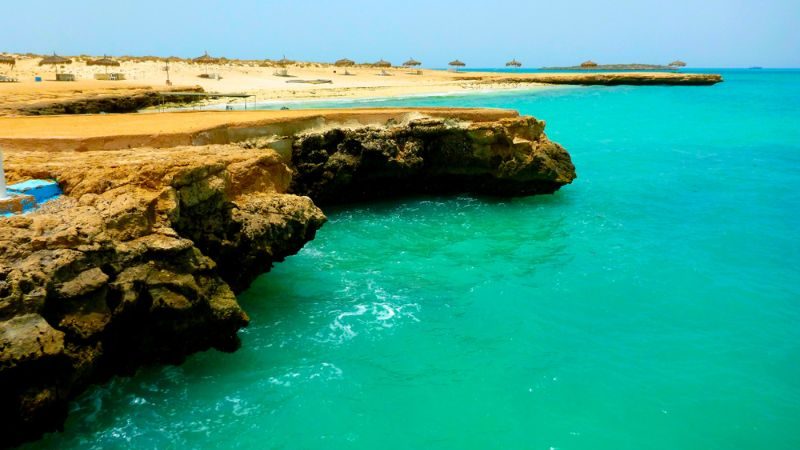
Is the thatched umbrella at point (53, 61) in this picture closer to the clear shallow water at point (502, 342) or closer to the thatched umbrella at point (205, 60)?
the thatched umbrella at point (205, 60)

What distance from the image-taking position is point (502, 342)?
420 inches

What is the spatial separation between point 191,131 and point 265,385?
23.1 ft

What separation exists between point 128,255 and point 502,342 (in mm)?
6285

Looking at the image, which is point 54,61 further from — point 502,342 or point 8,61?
point 502,342

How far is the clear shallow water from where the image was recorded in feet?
27.2

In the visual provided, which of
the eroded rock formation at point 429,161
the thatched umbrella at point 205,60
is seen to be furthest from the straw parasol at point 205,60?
the eroded rock formation at point 429,161

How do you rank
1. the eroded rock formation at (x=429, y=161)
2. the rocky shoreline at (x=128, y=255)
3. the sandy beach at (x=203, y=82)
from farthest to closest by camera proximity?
1. the sandy beach at (x=203, y=82)
2. the eroded rock formation at (x=429, y=161)
3. the rocky shoreline at (x=128, y=255)

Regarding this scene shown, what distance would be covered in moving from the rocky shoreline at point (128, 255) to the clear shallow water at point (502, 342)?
88 cm

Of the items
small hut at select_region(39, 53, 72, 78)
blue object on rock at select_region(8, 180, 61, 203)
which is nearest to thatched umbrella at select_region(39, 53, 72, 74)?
small hut at select_region(39, 53, 72, 78)

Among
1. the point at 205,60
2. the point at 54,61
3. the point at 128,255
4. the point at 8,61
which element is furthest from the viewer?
the point at 205,60

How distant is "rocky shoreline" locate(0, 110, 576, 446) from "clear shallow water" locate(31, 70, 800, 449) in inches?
34.6

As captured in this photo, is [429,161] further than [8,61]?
No

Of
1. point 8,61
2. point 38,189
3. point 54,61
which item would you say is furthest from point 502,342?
point 54,61

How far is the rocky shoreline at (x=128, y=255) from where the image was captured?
6.82 meters
